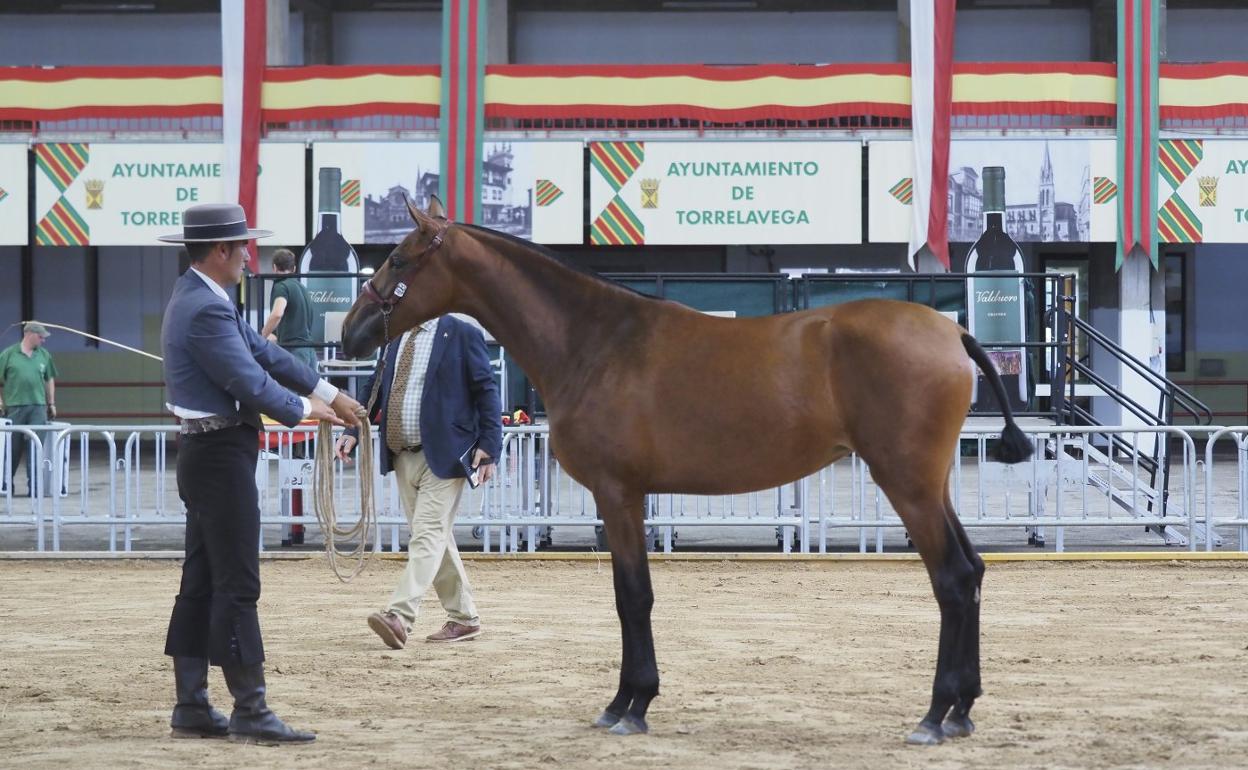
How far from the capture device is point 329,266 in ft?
57.9

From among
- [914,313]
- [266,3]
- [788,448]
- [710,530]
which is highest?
[266,3]

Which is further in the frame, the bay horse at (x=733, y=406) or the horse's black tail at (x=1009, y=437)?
the horse's black tail at (x=1009, y=437)

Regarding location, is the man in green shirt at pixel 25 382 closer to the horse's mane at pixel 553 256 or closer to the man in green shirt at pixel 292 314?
the man in green shirt at pixel 292 314

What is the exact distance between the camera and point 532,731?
6.17 m

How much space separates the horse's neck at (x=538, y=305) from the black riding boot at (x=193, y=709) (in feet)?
6.20

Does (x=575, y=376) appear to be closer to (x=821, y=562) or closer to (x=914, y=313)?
(x=914, y=313)

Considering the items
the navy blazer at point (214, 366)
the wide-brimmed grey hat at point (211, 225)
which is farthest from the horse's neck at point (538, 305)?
the wide-brimmed grey hat at point (211, 225)

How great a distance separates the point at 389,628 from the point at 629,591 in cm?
220

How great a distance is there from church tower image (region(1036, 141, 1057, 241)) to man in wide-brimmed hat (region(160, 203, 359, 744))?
17.4m

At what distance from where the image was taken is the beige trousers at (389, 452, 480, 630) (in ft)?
27.0

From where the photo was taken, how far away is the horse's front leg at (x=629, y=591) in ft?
20.5

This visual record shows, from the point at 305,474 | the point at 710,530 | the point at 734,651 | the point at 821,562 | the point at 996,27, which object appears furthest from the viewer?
the point at 996,27

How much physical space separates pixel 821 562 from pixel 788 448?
6006 millimetres

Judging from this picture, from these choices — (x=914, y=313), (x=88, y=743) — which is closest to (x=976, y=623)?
(x=914, y=313)
